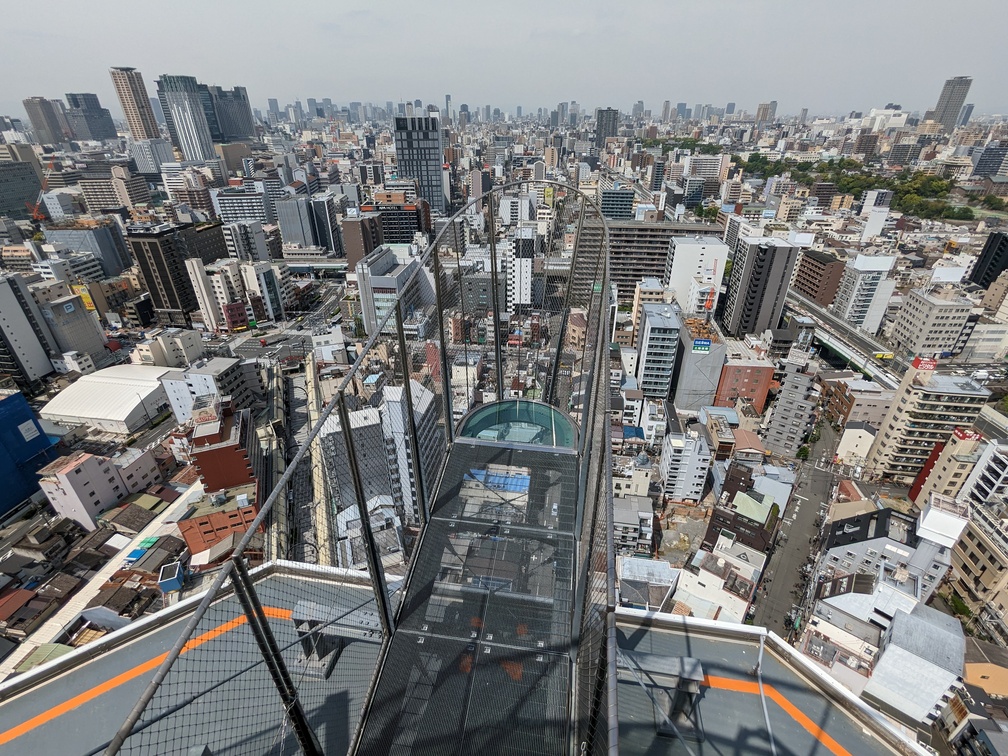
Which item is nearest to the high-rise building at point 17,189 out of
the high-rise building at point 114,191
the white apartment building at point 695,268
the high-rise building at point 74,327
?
the high-rise building at point 114,191

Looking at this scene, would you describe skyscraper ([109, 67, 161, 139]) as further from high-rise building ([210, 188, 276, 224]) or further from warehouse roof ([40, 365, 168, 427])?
warehouse roof ([40, 365, 168, 427])

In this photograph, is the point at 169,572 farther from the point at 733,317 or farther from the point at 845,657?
the point at 733,317

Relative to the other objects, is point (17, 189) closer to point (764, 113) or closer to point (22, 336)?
point (22, 336)

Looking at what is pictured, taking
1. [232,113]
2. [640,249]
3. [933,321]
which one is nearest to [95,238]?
[640,249]

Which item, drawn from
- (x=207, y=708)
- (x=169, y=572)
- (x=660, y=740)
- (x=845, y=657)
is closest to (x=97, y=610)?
(x=169, y=572)

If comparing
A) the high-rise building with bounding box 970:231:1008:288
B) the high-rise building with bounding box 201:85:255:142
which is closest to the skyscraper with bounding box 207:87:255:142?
the high-rise building with bounding box 201:85:255:142

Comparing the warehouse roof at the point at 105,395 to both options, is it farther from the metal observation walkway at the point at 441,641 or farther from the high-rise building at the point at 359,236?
the metal observation walkway at the point at 441,641
